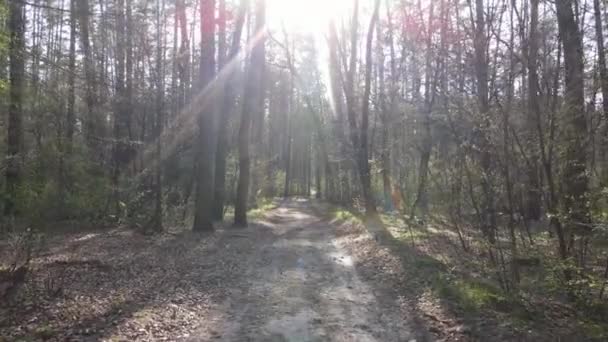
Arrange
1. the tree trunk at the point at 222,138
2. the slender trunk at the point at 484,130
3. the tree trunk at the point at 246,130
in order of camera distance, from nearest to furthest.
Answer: the slender trunk at the point at 484,130
the tree trunk at the point at 246,130
the tree trunk at the point at 222,138

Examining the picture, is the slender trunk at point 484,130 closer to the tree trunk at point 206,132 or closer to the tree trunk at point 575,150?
the tree trunk at point 575,150

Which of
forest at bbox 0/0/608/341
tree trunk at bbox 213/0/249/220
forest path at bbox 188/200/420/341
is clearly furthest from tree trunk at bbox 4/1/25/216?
tree trunk at bbox 213/0/249/220

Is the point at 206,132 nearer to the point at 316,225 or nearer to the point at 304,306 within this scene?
the point at 316,225

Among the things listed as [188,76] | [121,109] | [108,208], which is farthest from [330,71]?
[108,208]

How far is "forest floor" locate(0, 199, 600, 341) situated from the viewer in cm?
558

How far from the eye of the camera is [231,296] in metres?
7.44

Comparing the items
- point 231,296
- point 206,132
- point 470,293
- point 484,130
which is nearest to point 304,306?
point 231,296

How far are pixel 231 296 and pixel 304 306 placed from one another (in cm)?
130

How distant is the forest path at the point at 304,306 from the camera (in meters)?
5.74

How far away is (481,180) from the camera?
6.75 meters

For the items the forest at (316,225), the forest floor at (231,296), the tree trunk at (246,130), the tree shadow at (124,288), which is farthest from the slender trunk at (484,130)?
the tree trunk at (246,130)

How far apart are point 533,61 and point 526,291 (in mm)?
3224

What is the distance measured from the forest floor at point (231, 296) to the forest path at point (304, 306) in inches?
0.6

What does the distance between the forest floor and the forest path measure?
0.05 feet
